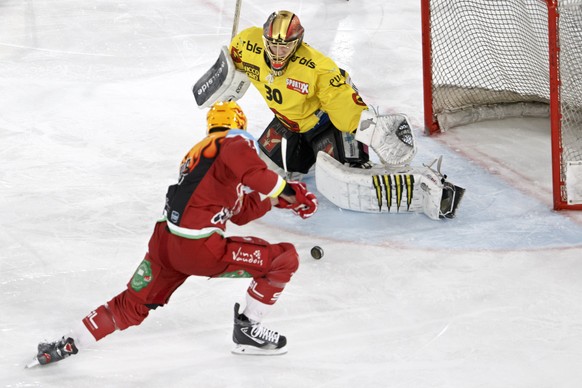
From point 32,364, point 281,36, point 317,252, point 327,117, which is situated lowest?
point 32,364

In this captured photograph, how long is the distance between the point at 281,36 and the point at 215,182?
1.19 meters

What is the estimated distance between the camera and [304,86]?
457 centimetres

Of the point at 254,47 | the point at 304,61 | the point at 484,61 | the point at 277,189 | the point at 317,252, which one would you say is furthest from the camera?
the point at 484,61

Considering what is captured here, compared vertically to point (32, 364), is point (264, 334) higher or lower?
higher

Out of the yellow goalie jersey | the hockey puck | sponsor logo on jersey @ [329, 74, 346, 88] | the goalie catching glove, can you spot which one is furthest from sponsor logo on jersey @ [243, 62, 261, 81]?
the goalie catching glove

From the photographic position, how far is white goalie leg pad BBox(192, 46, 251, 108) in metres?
4.84

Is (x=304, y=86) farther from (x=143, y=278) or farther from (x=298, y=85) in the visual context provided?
(x=143, y=278)

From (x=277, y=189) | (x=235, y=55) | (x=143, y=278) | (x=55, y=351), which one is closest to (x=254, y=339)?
(x=143, y=278)

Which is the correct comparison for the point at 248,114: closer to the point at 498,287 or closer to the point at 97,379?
the point at 498,287

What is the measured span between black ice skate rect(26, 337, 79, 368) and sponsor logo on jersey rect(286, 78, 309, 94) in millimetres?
1620

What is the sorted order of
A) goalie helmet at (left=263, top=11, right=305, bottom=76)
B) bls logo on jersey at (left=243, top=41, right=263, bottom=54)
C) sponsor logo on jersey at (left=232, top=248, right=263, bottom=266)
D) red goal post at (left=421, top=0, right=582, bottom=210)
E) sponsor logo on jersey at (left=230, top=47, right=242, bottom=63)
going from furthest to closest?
red goal post at (left=421, top=0, right=582, bottom=210), sponsor logo on jersey at (left=230, top=47, right=242, bottom=63), bls logo on jersey at (left=243, top=41, right=263, bottom=54), goalie helmet at (left=263, top=11, right=305, bottom=76), sponsor logo on jersey at (left=232, top=248, right=263, bottom=266)

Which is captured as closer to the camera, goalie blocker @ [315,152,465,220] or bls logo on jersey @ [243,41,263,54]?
goalie blocker @ [315,152,465,220]

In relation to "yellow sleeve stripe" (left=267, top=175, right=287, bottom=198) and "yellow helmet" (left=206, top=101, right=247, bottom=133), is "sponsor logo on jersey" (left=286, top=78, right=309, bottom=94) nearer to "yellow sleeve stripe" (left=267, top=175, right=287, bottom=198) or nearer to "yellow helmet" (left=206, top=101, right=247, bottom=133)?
"yellow helmet" (left=206, top=101, right=247, bottom=133)

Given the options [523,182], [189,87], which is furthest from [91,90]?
[523,182]
